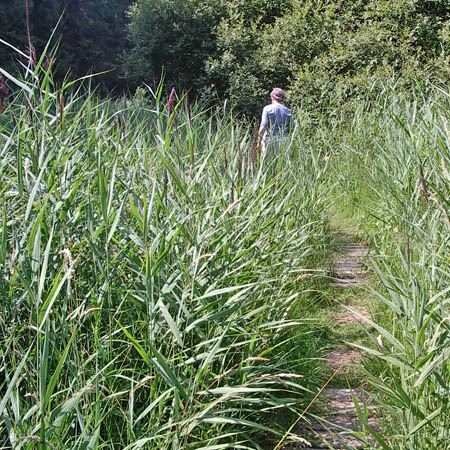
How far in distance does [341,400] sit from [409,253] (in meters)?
1.13

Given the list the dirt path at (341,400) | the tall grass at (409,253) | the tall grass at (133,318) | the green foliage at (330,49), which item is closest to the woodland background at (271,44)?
the green foliage at (330,49)

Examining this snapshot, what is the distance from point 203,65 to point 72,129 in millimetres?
10165

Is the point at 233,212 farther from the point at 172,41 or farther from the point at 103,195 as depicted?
the point at 172,41

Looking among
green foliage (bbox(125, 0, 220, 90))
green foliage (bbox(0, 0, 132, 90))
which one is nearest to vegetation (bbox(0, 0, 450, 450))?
green foliage (bbox(125, 0, 220, 90))

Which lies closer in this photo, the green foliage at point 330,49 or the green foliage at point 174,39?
the green foliage at point 330,49

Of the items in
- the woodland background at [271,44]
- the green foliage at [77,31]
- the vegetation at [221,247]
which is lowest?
the green foliage at [77,31]

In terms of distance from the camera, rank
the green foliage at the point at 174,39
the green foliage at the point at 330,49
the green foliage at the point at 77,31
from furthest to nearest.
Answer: the green foliage at the point at 77,31
the green foliage at the point at 174,39
the green foliage at the point at 330,49

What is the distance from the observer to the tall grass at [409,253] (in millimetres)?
1749

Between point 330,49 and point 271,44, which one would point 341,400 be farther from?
point 271,44

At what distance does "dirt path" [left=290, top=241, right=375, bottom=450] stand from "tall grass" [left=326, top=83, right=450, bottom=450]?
0.13 meters

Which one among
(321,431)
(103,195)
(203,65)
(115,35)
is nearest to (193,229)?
(103,195)

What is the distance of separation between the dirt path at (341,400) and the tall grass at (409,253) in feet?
0.43

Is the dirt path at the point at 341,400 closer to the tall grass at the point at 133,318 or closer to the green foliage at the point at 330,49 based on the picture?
the tall grass at the point at 133,318

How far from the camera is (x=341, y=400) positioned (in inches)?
102
